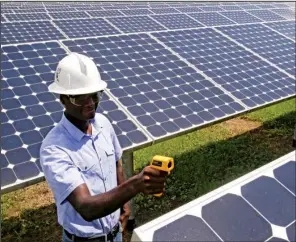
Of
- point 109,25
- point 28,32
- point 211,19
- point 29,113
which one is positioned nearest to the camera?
point 29,113

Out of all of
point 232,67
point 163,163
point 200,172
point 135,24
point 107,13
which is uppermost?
point 163,163

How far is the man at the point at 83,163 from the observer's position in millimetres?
2828

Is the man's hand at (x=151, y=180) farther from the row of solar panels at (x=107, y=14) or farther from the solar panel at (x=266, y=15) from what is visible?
the solar panel at (x=266, y=15)

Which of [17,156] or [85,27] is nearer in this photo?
[17,156]

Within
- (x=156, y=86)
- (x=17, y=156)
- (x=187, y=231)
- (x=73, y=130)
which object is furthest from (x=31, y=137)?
(x=187, y=231)

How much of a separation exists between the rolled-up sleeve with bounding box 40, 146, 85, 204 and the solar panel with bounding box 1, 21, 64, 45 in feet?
19.9

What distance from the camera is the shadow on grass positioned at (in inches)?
285

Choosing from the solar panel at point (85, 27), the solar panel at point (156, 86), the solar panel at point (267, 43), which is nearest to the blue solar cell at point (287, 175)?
the solar panel at point (156, 86)

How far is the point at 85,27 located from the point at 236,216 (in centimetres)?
→ 916

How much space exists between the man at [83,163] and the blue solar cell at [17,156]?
4.34 ft

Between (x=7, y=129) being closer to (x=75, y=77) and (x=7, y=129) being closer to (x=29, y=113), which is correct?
(x=29, y=113)

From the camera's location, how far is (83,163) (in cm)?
338

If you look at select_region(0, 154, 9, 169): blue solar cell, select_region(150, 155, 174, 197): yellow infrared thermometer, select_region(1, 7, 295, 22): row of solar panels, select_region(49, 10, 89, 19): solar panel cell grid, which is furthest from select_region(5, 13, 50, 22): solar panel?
select_region(150, 155, 174, 197): yellow infrared thermometer

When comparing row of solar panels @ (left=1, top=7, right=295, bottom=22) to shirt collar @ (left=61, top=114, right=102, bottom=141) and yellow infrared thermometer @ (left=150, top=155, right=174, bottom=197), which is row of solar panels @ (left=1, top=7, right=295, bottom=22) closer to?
shirt collar @ (left=61, top=114, right=102, bottom=141)
